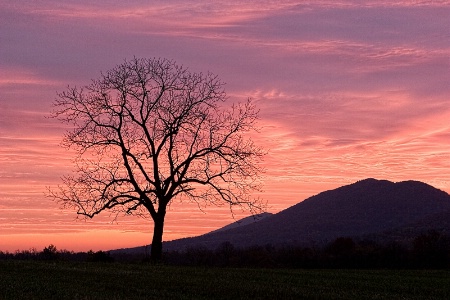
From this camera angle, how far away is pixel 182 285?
25438 mm

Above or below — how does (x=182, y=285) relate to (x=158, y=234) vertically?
below

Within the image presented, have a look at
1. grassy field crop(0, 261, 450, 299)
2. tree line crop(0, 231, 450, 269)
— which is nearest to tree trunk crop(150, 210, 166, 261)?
tree line crop(0, 231, 450, 269)

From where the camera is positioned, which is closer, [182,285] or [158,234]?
[182,285]

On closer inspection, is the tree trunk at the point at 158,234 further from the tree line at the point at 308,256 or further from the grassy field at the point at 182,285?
the grassy field at the point at 182,285

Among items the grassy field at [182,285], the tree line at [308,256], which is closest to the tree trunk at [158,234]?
the tree line at [308,256]

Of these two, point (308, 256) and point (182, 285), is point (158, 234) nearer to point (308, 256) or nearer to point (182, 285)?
point (308, 256)

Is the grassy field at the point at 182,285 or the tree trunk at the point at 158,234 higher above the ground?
the tree trunk at the point at 158,234

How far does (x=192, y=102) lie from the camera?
4766 centimetres

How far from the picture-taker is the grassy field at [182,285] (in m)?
22.5

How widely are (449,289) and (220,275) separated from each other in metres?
10.1

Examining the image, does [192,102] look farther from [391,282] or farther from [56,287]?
[56,287]

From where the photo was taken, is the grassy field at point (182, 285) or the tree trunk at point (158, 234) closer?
the grassy field at point (182, 285)

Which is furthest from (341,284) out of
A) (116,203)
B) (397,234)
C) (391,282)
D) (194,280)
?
(397,234)

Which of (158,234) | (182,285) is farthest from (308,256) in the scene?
(182,285)
